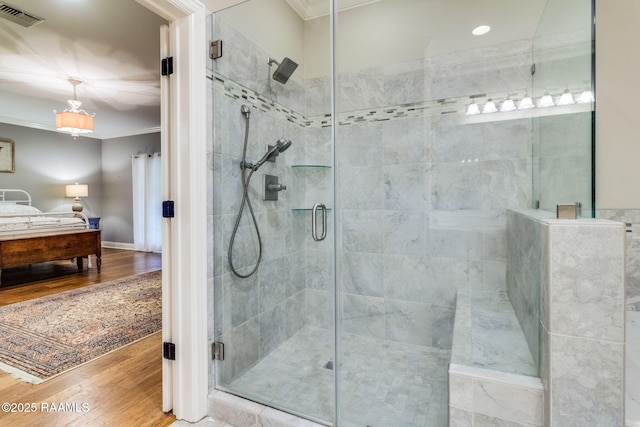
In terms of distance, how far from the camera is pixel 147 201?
6102 mm

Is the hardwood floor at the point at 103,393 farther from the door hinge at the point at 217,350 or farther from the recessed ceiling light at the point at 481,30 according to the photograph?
the recessed ceiling light at the point at 481,30

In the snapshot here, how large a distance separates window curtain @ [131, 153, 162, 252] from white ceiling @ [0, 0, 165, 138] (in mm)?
1063

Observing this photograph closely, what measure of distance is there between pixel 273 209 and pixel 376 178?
30.5 inches

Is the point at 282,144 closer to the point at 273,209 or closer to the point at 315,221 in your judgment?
the point at 273,209

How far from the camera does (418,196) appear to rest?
212 cm

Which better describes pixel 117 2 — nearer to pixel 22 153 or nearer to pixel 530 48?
pixel 530 48

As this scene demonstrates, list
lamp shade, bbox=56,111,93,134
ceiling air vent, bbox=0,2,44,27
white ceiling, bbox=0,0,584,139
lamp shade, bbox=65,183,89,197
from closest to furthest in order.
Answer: white ceiling, bbox=0,0,584,139
ceiling air vent, bbox=0,2,44,27
lamp shade, bbox=56,111,93,134
lamp shade, bbox=65,183,89,197

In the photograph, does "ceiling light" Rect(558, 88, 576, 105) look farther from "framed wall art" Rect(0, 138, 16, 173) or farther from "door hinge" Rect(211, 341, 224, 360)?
"framed wall art" Rect(0, 138, 16, 173)

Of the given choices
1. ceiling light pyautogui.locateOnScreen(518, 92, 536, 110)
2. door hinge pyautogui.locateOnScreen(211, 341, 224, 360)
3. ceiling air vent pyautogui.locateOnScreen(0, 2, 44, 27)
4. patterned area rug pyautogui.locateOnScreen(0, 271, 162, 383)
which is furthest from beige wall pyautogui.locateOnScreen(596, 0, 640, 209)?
ceiling air vent pyautogui.locateOnScreen(0, 2, 44, 27)

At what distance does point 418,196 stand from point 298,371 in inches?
53.3

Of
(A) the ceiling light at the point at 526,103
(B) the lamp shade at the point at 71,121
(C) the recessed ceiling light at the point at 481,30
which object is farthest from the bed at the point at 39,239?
(A) the ceiling light at the point at 526,103

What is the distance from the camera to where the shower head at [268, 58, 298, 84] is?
2020mm

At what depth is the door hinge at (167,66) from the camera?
56.2 inches

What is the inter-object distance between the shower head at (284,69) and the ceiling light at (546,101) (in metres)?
1.55
